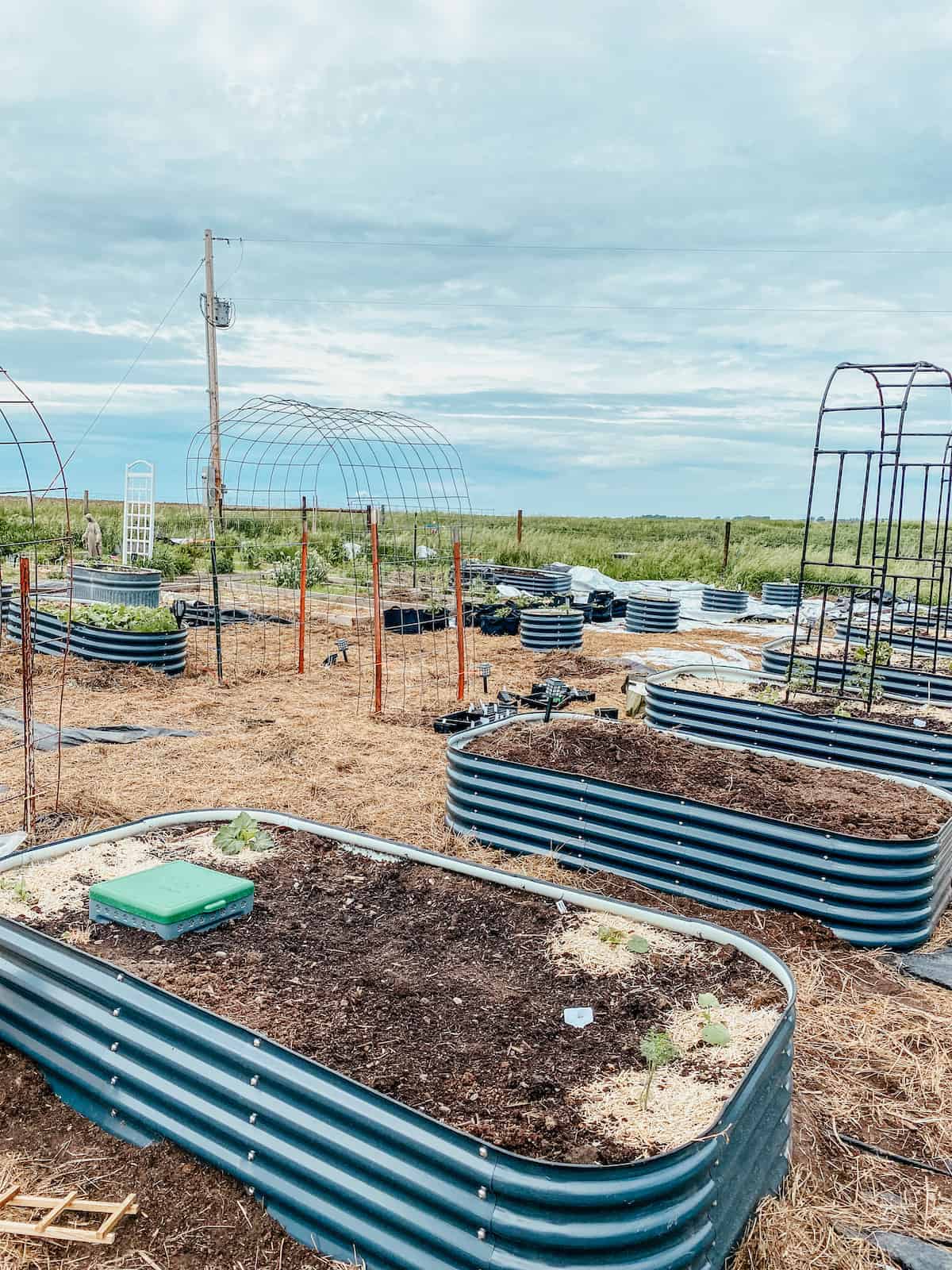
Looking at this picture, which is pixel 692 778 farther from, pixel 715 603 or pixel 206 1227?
pixel 715 603

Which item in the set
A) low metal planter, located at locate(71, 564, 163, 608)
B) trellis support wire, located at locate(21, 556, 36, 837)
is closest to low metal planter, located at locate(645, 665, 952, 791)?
trellis support wire, located at locate(21, 556, 36, 837)

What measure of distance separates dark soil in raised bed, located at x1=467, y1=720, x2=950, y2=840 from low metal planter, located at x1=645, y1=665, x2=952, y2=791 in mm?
417

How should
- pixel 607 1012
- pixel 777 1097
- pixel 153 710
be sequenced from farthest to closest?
1. pixel 153 710
2. pixel 607 1012
3. pixel 777 1097

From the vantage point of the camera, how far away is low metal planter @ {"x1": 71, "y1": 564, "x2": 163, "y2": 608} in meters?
11.6

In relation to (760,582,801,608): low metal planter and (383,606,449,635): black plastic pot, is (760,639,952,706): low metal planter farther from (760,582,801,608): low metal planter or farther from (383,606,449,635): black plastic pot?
(760,582,801,608): low metal planter

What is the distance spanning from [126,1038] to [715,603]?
14719 millimetres

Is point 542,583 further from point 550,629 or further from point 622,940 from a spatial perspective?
point 622,940

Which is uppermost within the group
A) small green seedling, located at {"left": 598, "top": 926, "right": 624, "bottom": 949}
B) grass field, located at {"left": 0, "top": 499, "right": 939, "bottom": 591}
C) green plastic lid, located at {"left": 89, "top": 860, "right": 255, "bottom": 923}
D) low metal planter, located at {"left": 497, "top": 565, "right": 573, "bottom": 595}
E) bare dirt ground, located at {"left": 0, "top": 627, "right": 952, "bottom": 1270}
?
grass field, located at {"left": 0, "top": 499, "right": 939, "bottom": 591}

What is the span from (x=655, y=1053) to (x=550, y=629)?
9.21m

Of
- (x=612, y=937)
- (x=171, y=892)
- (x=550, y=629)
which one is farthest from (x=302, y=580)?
(x=612, y=937)

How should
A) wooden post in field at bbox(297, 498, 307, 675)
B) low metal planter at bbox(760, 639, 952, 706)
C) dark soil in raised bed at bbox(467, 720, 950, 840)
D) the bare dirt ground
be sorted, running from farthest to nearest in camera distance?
wooden post in field at bbox(297, 498, 307, 675)
low metal planter at bbox(760, 639, 952, 706)
dark soil in raised bed at bbox(467, 720, 950, 840)
the bare dirt ground

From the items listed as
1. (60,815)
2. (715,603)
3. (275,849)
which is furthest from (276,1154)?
(715,603)

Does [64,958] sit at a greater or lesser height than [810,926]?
greater

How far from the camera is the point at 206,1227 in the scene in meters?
2.31
